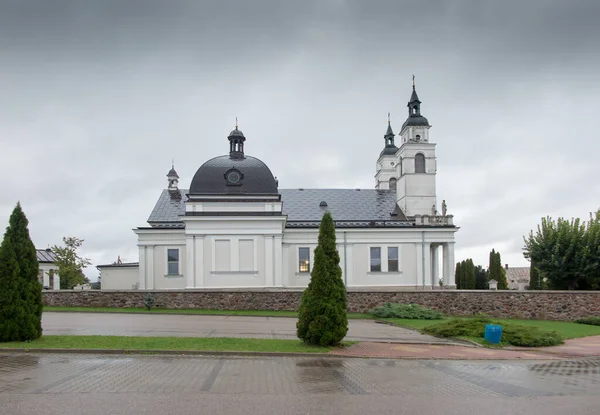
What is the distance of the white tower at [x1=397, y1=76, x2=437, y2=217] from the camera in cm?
4966

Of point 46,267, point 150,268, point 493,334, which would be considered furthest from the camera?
point 46,267

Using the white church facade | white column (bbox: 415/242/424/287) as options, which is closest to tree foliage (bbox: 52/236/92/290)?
the white church facade

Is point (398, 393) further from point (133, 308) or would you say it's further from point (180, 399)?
point (133, 308)

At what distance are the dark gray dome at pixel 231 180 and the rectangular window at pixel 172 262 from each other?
20.8ft

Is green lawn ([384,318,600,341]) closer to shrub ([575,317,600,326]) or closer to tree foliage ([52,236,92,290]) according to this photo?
shrub ([575,317,600,326])

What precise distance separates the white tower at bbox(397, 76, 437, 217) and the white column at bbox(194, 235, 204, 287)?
2013 cm

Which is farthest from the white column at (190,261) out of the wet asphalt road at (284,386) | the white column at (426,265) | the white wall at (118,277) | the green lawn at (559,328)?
the wet asphalt road at (284,386)

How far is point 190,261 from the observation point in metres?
40.8

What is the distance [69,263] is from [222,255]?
20206 mm

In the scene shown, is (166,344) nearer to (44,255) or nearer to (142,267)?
(142,267)

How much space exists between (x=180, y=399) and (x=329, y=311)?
7.87 metres

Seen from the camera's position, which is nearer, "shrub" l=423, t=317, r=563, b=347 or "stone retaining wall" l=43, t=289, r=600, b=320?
"shrub" l=423, t=317, r=563, b=347

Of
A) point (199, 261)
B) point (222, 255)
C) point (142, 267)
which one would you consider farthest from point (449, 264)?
point (142, 267)

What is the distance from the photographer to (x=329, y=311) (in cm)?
1689
